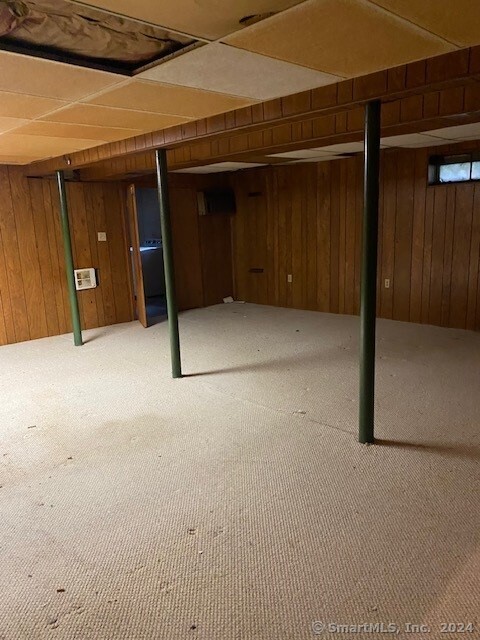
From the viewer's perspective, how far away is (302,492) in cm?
226

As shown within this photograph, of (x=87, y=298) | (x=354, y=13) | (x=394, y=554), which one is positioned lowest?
(x=394, y=554)

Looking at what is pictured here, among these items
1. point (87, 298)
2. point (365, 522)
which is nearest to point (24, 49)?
point (365, 522)

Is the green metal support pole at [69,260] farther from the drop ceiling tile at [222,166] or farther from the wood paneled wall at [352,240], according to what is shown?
the wood paneled wall at [352,240]

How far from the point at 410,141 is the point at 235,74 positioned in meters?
3.03

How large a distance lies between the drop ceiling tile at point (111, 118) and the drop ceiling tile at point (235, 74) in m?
0.66

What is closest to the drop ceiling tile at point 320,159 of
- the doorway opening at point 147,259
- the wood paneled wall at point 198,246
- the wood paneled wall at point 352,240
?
the wood paneled wall at point 352,240

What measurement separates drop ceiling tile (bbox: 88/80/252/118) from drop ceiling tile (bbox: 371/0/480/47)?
44.0 inches

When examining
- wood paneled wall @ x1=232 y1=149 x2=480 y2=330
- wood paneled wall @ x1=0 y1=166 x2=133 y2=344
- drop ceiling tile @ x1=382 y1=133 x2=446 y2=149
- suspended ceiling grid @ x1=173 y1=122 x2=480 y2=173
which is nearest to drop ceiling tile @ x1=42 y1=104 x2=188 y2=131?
suspended ceiling grid @ x1=173 y1=122 x2=480 y2=173

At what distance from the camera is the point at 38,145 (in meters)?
3.79

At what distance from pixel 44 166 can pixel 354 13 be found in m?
4.16

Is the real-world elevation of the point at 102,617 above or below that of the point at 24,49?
below

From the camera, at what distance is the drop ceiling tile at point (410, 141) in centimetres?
417

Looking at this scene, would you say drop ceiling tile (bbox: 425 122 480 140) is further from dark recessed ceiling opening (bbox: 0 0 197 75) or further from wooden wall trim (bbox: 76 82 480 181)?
dark recessed ceiling opening (bbox: 0 0 197 75)

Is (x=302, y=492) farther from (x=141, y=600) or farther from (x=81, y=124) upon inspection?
(x=81, y=124)
